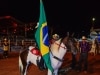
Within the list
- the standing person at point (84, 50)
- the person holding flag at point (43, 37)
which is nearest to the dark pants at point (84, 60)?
the standing person at point (84, 50)

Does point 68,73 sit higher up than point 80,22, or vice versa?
point 80,22

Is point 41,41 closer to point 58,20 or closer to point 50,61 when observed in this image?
point 50,61

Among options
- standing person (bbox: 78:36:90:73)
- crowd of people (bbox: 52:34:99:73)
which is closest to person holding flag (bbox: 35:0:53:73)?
crowd of people (bbox: 52:34:99:73)

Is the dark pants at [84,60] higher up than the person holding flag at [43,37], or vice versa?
the person holding flag at [43,37]

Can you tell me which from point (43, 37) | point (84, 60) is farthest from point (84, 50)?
point (43, 37)

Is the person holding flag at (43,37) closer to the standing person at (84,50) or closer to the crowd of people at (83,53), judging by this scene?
the crowd of people at (83,53)

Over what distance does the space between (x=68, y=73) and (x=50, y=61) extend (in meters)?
4.81

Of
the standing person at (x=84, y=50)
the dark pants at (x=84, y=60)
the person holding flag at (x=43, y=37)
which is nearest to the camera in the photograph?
the person holding flag at (x=43, y=37)

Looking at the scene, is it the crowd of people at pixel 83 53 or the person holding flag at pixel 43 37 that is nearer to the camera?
the person holding flag at pixel 43 37

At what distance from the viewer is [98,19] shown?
99.8 m

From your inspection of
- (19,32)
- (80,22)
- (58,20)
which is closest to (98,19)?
(80,22)

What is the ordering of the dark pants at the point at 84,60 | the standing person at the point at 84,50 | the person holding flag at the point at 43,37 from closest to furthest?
the person holding flag at the point at 43,37 < the standing person at the point at 84,50 < the dark pants at the point at 84,60

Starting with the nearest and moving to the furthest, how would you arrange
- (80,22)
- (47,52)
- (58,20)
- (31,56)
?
1. (47,52)
2. (31,56)
3. (58,20)
4. (80,22)

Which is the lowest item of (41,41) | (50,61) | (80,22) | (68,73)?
(68,73)
